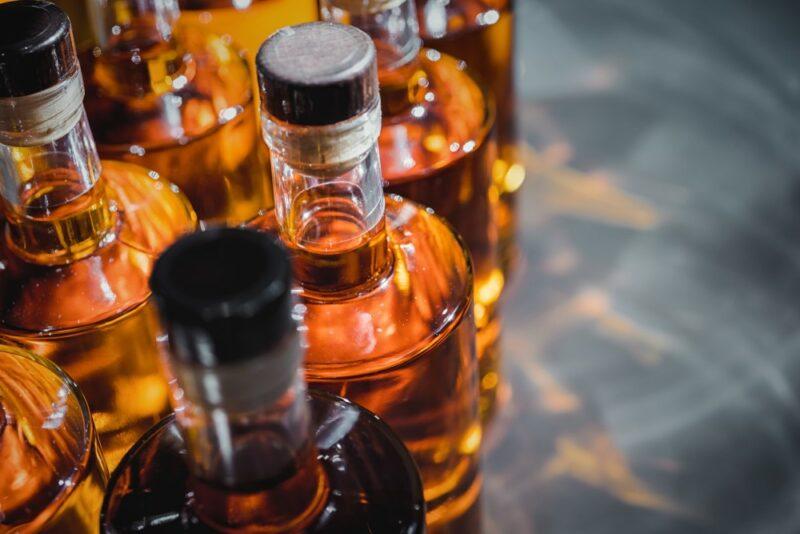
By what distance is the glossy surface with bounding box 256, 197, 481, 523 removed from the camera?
0.40m

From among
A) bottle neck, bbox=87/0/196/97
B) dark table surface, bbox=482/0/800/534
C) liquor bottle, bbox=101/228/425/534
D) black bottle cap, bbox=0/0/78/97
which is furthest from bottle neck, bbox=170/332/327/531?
dark table surface, bbox=482/0/800/534

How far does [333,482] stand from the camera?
0.35 metres

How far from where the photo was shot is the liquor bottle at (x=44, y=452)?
1.17ft

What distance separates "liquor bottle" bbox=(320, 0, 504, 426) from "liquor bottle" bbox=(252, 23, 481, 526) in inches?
1.3

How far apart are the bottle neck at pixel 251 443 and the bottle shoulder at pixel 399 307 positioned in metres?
0.06

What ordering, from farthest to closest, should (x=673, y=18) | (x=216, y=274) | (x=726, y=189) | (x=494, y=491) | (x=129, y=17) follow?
(x=673, y=18) < (x=726, y=189) < (x=494, y=491) < (x=129, y=17) < (x=216, y=274)

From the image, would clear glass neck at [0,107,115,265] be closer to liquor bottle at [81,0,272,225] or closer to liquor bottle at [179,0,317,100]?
liquor bottle at [81,0,272,225]

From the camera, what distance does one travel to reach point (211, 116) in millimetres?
488

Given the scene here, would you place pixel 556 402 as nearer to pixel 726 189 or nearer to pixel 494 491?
pixel 494 491

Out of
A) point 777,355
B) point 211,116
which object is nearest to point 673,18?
point 777,355

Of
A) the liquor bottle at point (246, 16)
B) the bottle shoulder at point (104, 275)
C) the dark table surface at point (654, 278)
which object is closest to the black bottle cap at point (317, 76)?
the bottle shoulder at point (104, 275)

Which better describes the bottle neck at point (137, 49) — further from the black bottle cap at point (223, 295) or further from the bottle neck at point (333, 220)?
the black bottle cap at point (223, 295)

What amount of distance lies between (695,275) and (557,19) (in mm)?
310

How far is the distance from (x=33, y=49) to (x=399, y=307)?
16 centimetres
